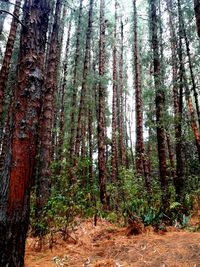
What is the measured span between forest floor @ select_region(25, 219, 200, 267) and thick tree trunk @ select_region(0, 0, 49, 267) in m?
0.74

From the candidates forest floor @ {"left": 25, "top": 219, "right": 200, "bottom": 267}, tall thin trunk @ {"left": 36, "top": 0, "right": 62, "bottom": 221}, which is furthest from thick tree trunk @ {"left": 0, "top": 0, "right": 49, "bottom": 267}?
tall thin trunk @ {"left": 36, "top": 0, "right": 62, "bottom": 221}

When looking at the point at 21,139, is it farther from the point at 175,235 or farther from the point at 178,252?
the point at 175,235

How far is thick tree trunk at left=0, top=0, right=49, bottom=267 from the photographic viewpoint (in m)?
3.40

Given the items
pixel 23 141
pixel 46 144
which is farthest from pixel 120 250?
pixel 46 144

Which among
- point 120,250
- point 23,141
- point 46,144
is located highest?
point 46,144

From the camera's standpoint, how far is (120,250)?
446 centimetres

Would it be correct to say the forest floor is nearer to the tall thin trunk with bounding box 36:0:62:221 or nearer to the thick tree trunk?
the thick tree trunk

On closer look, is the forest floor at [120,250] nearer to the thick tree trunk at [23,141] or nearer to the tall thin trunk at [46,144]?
the thick tree trunk at [23,141]

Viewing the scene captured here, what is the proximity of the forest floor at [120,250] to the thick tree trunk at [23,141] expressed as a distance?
74 cm

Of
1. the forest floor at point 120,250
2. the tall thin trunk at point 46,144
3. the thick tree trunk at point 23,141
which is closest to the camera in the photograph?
the thick tree trunk at point 23,141

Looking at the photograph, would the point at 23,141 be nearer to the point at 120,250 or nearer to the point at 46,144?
the point at 120,250

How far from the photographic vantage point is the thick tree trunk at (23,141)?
11.2 feet

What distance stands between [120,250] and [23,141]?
2.35 meters

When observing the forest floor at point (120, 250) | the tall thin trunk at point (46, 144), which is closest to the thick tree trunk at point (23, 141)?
the forest floor at point (120, 250)
